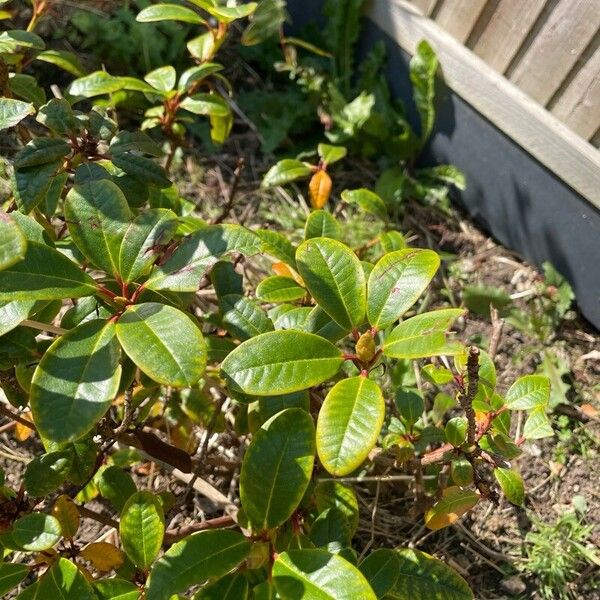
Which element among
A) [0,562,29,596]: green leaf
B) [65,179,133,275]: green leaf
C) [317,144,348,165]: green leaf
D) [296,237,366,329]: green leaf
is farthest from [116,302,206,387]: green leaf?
[317,144,348,165]: green leaf

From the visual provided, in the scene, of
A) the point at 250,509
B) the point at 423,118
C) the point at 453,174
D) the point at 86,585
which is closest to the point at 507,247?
the point at 453,174

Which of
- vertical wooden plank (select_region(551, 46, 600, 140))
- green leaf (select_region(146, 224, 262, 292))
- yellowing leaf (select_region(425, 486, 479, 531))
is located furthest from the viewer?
vertical wooden plank (select_region(551, 46, 600, 140))

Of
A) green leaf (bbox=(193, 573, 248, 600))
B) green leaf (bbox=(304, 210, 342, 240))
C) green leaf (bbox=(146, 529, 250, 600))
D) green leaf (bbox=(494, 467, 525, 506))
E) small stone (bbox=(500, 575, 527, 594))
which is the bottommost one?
small stone (bbox=(500, 575, 527, 594))

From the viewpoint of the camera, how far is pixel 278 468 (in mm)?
1086

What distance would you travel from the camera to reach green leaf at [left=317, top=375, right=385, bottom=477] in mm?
971

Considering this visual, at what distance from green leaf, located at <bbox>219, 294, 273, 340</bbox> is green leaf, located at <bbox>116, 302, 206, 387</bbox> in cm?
27

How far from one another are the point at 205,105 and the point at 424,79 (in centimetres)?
132

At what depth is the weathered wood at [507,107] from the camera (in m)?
2.28

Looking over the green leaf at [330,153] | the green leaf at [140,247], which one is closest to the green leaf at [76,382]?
the green leaf at [140,247]

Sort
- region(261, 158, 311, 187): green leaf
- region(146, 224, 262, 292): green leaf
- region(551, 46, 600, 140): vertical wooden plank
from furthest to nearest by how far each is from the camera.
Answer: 1. region(551, 46, 600, 140): vertical wooden plank
2. region(261, 158, 311, 187): green leaf
3. region(146, 224, 262, 292): green leaf

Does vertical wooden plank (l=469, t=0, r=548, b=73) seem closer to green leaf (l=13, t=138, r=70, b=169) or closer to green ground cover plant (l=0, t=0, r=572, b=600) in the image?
green ground cover plant (l=0, t=0, r=572, b=600)

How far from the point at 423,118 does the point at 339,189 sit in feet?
1.51

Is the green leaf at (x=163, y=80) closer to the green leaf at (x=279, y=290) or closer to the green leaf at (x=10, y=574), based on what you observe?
the green leaf at (x=279, y=290)

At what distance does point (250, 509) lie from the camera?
1.10 m
